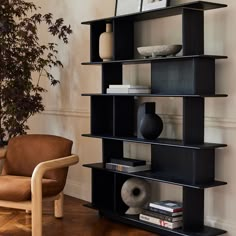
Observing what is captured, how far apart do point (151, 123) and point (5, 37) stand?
183cm

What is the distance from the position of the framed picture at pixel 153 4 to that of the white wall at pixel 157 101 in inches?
4.4

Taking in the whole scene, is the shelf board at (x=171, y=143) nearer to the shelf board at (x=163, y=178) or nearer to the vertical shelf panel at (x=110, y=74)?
the shelf board at (x=163, y=178)

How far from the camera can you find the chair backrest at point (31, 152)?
393cm

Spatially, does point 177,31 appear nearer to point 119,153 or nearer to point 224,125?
point 224,125

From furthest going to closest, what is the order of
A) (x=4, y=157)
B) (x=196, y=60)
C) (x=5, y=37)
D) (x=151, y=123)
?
(x=5, y=37), (x=4, y=157), (x=151, y=123), (x=196, y=60)

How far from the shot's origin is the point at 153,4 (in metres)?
3.74

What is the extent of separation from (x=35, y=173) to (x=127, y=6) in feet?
5.11

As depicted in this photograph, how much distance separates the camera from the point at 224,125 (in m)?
3.41

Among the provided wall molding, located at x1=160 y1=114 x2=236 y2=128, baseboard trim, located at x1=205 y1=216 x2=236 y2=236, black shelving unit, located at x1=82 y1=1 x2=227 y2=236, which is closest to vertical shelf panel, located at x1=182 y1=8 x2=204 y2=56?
black shelving unit, located at x1=82 y1=1 x2=227 y2=236

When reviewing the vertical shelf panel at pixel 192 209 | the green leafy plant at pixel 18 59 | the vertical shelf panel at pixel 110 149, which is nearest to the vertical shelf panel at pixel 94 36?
the green leafy plant at pixel 18 59

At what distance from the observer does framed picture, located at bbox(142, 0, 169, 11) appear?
12.0 ft

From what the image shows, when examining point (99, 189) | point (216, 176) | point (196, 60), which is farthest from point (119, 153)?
point (196, 60)

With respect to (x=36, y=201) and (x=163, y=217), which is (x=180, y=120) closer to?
(x=163, y=217)

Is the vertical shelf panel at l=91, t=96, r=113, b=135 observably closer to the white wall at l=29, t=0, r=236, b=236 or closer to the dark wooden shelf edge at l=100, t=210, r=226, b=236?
the white wall at l=29, t=0, r=236, b=236
